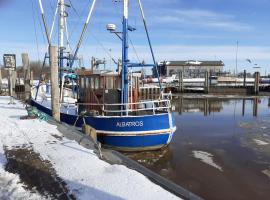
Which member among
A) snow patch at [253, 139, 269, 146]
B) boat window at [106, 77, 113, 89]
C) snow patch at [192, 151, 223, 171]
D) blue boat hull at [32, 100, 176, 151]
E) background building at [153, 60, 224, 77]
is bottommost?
snow patch at [192, 151, 223, 171]

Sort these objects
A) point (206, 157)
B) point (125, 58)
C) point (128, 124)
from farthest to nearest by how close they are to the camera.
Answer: point (125, 58), point (128, 124), point (206, 157)

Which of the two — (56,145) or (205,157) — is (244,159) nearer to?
(205,157)

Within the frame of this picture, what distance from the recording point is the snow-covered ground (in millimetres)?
6000

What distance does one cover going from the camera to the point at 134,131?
13.4 meters

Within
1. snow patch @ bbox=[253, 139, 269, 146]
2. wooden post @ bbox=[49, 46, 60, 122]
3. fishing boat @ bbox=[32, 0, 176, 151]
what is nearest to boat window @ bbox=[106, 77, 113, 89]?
fishing boat @ bbox=[32, 0, 176, 151]

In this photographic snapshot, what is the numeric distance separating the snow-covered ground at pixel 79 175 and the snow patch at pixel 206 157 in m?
4.69

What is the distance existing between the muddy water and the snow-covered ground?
288 centimetres

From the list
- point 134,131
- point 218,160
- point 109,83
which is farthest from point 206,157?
point 109,83

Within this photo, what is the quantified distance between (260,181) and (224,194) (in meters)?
1.64

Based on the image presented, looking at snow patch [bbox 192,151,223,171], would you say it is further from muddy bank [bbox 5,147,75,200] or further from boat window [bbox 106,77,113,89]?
muddy bank [bbox 5,147,75,200]

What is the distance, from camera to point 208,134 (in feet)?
57.1

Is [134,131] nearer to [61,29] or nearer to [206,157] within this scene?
[206,157]

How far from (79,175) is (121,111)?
650 centimetres

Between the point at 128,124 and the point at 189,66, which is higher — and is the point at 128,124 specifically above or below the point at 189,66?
below
